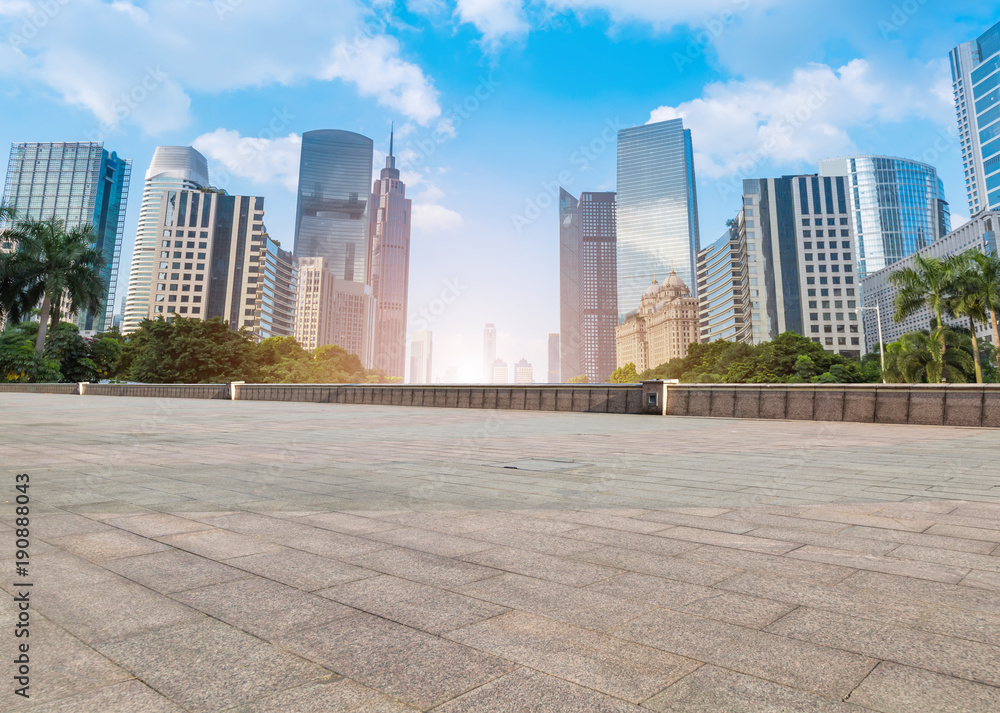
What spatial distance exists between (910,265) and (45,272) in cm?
14818

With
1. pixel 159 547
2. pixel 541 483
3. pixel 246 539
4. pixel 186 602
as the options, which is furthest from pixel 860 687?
pixel 541 483

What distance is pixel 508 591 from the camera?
260 centimetres

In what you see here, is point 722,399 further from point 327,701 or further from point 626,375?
point 626,375

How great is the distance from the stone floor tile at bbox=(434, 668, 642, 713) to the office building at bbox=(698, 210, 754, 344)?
150 metres

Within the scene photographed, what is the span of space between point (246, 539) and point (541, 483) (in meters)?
2.89

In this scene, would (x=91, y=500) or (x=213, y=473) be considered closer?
(x=91, y=500)

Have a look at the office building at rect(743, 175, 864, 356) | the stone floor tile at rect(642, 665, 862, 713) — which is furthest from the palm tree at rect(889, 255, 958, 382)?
the office building at rect(743, 175, 864, 356)

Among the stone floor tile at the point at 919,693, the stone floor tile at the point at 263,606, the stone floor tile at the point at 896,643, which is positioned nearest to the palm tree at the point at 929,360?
the stone floor tile at the point at 896,643

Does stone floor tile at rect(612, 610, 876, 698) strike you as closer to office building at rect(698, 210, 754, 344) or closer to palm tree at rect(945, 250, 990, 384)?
palm tree at rect(945, 250, 990, 384)

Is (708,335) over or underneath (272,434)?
over

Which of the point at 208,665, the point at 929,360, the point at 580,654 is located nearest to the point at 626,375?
the point at 929,360

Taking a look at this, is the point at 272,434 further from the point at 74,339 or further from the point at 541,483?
the point at 74,339

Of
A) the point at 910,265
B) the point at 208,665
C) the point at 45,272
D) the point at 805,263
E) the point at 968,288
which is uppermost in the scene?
the point at 805,263

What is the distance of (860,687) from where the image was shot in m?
1.72
